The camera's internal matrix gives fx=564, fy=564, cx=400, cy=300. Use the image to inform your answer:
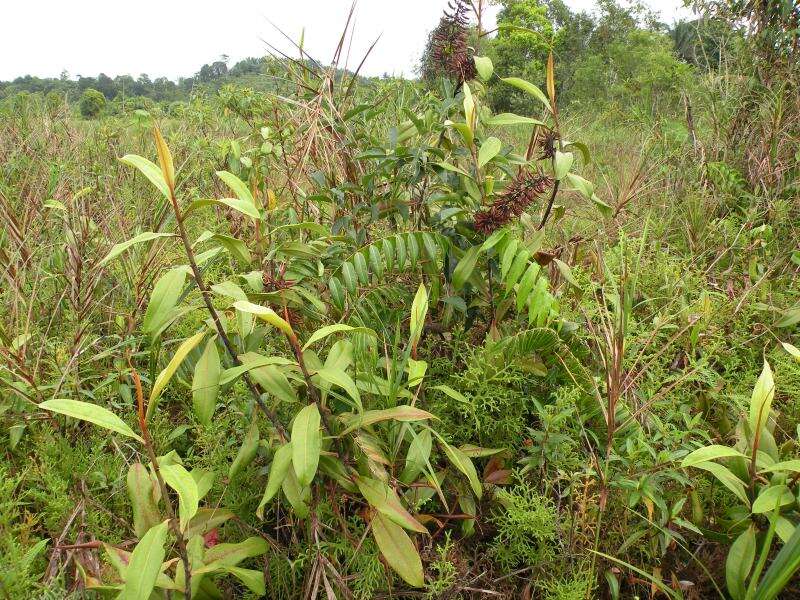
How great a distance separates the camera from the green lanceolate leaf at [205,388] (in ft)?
3.55

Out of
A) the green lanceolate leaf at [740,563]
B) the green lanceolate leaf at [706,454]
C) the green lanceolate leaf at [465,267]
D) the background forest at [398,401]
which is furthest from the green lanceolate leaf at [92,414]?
the green lanceolate leaf at [740,563]

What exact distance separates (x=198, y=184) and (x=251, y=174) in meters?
1.19

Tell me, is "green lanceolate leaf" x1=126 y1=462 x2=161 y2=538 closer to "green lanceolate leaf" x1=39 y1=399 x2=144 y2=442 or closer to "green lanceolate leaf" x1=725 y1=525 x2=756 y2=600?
"green lanceolate leaf" x1=39 y1=399 x2=144 y2=442

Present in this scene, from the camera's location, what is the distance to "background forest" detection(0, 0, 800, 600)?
110 centimetres

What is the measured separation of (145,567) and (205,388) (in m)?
0.33

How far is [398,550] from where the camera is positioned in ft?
3.60

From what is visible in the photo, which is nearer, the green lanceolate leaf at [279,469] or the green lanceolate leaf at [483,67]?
the green lanceolate leaf at [279,469]

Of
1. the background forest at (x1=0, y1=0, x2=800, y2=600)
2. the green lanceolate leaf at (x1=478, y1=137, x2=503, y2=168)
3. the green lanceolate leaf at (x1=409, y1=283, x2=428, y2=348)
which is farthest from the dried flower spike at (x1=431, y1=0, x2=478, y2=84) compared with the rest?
the green lanceolate leaf at (x1=409, y1=283, x2=428, y2=348)

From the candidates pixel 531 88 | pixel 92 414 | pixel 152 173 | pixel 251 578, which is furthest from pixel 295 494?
pixel 531 88

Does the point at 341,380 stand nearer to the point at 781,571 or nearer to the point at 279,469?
the point at 279,469

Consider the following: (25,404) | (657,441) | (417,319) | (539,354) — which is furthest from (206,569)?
(657,441)

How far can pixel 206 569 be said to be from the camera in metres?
1.03

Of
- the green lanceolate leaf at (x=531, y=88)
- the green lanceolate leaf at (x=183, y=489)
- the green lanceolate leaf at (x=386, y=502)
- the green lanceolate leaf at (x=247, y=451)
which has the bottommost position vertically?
the green lanceolate leaf at (x=386, y=502)

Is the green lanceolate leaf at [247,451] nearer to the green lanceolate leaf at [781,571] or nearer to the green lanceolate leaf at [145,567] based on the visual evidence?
the green lanceolate leaf at [145,567]
